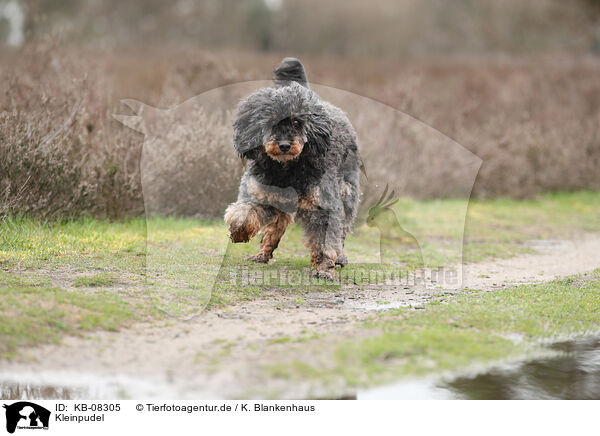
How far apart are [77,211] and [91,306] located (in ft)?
11.7

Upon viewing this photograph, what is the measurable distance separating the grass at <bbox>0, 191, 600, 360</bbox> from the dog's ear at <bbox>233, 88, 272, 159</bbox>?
1.33 metres

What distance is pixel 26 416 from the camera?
13.8 ft

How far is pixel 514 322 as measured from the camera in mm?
5723

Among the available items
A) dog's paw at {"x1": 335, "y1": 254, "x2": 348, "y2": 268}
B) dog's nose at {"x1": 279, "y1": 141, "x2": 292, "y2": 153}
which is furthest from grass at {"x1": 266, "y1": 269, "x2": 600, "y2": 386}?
Result: dog's nose at {"x1": 279, "y1": 141, "x2": 292, "y2": 153}

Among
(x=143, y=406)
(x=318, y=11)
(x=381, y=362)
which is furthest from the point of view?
(x=318, y=11)

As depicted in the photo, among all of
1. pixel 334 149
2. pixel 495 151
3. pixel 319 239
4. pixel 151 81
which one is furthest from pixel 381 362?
pixel 151 81

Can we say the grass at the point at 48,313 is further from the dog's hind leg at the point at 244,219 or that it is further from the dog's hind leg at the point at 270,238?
the dog's hind leg at the point at 270,238

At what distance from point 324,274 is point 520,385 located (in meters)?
2.95

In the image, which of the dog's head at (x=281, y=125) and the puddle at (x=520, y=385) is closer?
the puddle at (x=520, y=385)

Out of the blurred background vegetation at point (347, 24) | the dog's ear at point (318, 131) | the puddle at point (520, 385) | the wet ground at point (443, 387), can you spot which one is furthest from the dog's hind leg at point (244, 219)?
the blurred background vegetation at point (347, 24)

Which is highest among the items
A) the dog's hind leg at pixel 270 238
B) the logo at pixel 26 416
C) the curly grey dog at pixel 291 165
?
the curly grey dog at pixel 291 165

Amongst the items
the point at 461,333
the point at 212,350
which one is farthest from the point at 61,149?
the point at 461,333

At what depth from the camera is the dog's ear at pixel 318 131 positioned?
6637 millimetres

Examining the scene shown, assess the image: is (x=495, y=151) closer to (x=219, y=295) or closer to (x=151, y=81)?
(x=151, y=81)
